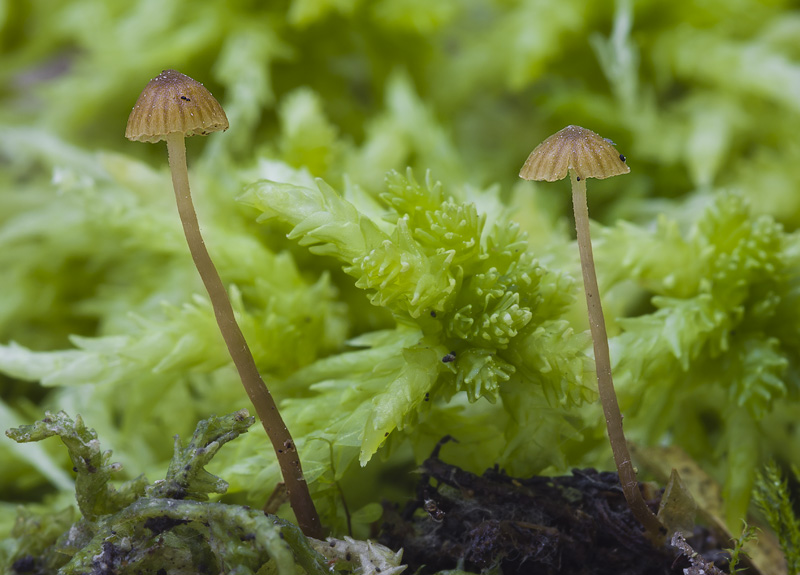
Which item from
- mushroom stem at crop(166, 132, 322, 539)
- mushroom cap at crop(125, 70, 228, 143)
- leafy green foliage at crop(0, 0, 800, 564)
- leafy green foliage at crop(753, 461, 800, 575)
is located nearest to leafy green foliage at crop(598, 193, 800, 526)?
leafy green foliage at crop(0, 0, 800, 564)

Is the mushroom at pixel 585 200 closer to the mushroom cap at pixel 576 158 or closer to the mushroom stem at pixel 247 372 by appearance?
the mushroom cap at pixel 576 158

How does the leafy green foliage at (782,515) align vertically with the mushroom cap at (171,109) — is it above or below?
below

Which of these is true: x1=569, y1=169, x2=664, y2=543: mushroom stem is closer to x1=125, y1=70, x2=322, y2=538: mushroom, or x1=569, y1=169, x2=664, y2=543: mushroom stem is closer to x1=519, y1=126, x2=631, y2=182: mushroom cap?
x1=519, y1=126, x2=631, y2=182: mushroom cap

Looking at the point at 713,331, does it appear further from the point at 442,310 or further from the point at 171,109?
the point at 171,109

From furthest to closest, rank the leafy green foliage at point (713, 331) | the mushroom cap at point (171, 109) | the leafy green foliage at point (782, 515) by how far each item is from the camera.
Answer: the leafy green foliage at point (713, 331) → the leafy green foliage at point (782, 515) → the mushroom cap at point (171, 109)

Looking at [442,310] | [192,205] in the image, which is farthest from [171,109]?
[442,310]

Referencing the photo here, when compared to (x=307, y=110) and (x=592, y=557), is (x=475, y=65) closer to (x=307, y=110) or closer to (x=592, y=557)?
(x=307, y=110)

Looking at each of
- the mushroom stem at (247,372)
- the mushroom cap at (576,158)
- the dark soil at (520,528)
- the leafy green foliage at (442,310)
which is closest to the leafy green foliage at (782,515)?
the dark soil at (520,528)

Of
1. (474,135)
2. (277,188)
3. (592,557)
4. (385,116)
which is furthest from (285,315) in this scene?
(474,135)
